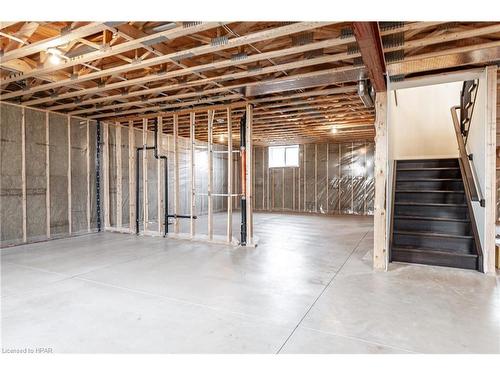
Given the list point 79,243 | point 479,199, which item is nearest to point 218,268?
point 79,243

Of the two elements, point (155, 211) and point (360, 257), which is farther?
point (155, 211)

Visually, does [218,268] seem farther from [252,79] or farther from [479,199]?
[479,199]

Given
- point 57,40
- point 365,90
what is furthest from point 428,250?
point 57,40

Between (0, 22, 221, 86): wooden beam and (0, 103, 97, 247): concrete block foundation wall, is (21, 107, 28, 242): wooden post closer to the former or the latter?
(0, 103, 97, 247): concrete block foundation wall

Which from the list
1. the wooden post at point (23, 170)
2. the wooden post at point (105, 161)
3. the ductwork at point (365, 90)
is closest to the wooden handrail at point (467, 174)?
the ductwork at point (365, 90)

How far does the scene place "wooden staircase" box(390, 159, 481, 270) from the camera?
393 cm

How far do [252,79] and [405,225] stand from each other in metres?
3.27

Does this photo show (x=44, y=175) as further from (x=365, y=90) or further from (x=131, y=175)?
(x=365, y=90)

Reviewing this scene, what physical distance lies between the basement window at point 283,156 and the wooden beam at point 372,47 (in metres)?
7.93

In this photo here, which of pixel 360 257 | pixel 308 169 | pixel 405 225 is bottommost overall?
pixel 360 257

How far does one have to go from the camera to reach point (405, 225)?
451 cm

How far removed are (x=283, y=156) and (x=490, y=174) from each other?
8336 millimetres

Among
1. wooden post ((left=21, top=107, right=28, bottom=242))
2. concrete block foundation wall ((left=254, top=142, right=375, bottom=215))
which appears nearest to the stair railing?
concrete block foundation wall ((left=254, top=142, right=375, bottom=215))

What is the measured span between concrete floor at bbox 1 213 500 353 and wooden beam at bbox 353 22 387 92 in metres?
2.37
